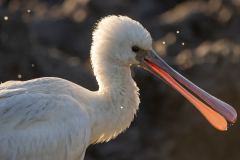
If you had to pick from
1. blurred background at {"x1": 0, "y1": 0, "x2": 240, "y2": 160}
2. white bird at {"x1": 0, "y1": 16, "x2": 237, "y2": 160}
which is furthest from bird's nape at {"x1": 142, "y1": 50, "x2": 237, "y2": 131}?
blurred background at {"x1": 0, "y1": 0, "x2": 240, "y2": 160}

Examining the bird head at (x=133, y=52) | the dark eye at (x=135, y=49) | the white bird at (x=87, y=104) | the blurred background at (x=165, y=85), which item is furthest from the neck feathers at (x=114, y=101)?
the blurred background at (x=165, y=85)

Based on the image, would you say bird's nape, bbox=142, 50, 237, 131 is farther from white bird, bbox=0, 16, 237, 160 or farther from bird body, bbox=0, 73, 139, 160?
bird body, bbox=0, 73, 139, 160

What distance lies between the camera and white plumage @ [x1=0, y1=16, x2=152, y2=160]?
37.0ft

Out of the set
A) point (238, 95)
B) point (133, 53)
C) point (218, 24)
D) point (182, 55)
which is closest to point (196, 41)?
point (218, 24)

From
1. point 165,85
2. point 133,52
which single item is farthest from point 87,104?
point 165,85

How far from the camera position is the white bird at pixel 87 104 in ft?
37.0

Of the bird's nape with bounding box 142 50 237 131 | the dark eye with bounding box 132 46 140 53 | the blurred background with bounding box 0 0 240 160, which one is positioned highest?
the dark eye with bounding box 132 46 140 53

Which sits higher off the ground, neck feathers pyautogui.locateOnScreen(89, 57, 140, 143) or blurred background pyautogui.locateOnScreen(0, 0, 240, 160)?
neck feathers pyautogui.locateOnScreen(89, 57, 140, 143)

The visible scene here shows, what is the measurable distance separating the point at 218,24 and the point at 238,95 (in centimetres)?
337

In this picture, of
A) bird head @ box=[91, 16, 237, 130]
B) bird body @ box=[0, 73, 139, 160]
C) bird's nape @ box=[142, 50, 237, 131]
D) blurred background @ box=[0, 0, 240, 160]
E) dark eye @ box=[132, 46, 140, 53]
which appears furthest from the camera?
blurred background @ box=[0, 0, 240, 160]

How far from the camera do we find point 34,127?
11.3 meters

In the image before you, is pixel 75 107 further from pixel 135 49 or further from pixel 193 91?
pixel 193 91

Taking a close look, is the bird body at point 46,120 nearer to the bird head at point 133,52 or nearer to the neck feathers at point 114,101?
the neck feathers at point 114,101

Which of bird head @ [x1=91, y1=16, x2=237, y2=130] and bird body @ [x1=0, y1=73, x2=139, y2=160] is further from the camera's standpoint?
bird head @ [x1=91, y1=16, x2=237, y2=130]
